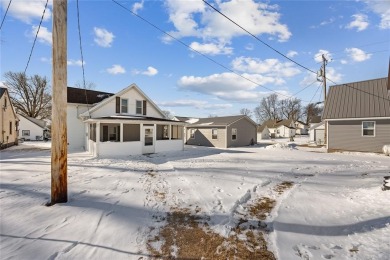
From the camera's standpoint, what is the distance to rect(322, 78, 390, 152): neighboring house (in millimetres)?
18430

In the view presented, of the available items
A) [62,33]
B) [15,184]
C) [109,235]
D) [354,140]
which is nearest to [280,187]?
[109,235]

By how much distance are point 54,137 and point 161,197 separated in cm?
316

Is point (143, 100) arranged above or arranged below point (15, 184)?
above

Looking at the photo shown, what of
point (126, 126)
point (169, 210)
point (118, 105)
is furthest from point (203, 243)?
point (126, 126)

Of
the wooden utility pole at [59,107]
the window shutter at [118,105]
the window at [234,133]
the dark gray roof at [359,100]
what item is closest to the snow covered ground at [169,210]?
the wooden utility pole at [59,107]

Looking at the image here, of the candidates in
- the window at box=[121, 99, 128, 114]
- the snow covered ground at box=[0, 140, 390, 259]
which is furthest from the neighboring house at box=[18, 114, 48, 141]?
the snow covered ground at box=[0, 140, 390, 259]

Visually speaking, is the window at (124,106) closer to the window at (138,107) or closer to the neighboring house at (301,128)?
the window at (138,107)

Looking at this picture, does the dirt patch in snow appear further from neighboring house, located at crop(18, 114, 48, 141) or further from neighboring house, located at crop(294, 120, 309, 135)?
neighboring house, located at crop(294, 120, 309, 135)

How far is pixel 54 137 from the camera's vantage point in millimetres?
5488

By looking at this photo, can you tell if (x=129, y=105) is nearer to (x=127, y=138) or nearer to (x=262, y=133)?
(x=127, y=138)

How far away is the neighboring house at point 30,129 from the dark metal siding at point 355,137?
4675 centimetres

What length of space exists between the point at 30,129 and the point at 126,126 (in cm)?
3057

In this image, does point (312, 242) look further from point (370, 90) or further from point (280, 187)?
point (370, 90)

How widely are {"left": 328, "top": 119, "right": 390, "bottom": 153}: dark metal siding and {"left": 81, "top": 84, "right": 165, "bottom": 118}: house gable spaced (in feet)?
54.2
